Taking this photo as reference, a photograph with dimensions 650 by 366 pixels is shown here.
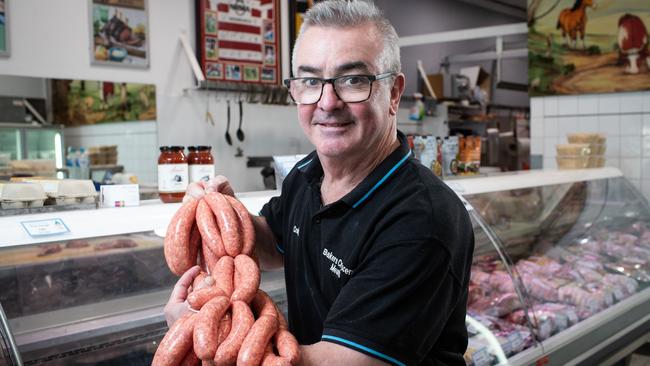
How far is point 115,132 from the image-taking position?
545 cm

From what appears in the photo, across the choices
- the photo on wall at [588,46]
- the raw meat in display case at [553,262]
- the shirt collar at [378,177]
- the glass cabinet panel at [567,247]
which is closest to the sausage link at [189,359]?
the shirt collar at [378,177]

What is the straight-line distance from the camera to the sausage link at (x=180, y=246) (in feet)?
5.74

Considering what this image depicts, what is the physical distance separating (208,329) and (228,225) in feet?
1.34

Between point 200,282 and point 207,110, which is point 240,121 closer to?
point 207,110

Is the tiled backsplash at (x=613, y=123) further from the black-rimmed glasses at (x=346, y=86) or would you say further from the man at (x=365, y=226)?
the black-rimmed glasses at (x=346, y=86)

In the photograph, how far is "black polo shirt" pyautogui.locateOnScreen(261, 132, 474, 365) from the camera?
57.2 inches

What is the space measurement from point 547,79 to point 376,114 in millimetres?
5494

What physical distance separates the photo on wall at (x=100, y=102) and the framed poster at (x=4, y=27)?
430 millimetres

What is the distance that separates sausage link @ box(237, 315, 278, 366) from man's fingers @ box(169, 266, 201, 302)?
236mm

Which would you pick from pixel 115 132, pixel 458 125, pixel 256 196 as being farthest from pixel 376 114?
pixel 458 125

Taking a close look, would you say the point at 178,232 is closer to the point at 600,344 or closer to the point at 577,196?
the point at 600,344

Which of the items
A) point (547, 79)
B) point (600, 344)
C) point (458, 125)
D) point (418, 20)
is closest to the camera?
point (600, 344)

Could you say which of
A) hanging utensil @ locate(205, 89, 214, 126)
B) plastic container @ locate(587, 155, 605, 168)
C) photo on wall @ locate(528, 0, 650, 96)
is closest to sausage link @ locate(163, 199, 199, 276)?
hanging utensil @ locate(205, 89, 214, 126)

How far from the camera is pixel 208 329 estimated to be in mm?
1392
